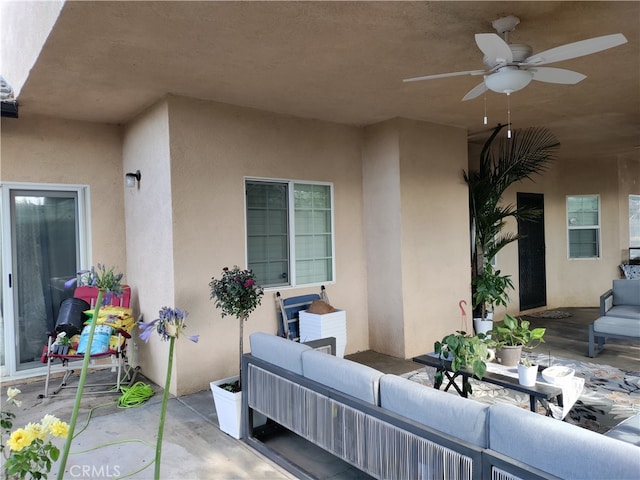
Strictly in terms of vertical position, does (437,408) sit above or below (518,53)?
below

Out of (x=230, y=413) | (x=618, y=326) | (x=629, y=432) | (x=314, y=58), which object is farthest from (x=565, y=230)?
(x=230, y=413)

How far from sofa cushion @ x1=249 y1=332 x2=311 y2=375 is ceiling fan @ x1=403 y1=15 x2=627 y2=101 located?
6.82ft

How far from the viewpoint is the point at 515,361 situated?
11.6 feet

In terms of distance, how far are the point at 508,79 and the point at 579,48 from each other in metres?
0.40

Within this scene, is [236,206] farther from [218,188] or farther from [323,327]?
[323,327]

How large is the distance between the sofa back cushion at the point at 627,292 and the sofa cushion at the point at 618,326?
741mm

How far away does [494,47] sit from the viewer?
2539 mm

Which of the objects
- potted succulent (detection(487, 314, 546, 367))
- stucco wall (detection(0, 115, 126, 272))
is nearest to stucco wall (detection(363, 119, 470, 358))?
potted succulent (detection(487, 314, 546, 367))

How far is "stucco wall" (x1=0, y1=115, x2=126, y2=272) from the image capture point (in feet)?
15.4

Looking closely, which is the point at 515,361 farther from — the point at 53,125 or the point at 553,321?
the point at 53,125

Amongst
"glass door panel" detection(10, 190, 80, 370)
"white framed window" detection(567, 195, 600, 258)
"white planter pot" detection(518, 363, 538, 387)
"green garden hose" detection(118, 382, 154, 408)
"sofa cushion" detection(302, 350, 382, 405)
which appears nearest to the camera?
"sofa cushion" detection(302, 350, 382, 405)

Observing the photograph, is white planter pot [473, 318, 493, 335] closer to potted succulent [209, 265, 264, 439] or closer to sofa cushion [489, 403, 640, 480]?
potted succulent [209, 265, 264, 439]

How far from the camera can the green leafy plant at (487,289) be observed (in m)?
6.14

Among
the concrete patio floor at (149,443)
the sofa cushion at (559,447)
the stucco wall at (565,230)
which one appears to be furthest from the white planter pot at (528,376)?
the stucco wall at (565,230)
